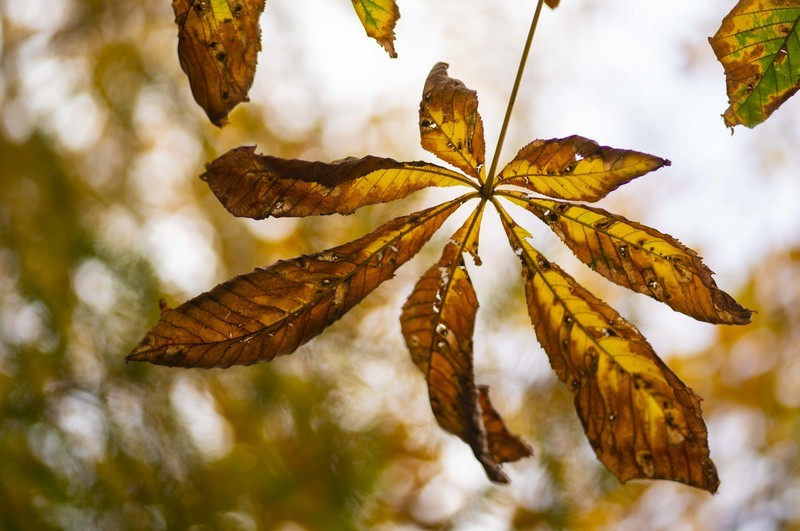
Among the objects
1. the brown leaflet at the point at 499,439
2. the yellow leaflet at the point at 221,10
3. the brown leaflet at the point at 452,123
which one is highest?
Result: the yellow leaflet at the point at 221,10

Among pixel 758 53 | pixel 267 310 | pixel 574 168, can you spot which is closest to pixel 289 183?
pixel 267 310

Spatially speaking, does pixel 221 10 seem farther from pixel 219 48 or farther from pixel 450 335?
pixel 450 335

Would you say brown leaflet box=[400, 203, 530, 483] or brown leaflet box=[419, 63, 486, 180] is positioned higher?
brown leaflet box=[419, 63, 486, 180]

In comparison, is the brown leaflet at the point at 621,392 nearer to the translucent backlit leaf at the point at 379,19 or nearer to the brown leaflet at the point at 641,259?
the brown leaflet at the point at 641,259

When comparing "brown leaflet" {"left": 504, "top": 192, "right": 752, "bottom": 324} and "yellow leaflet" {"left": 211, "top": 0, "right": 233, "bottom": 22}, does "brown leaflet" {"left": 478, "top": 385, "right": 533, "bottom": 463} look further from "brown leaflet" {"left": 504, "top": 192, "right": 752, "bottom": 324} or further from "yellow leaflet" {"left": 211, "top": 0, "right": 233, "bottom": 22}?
"yellow leaflet" {"left": 211, "top": 0, "right": 233, "bottom": 22}

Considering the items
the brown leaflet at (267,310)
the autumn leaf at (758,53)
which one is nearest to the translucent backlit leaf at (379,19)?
the brown leaflet at (267,310)

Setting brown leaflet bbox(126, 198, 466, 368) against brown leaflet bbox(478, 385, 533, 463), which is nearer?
brown leaflet bbox(126, 198, 466, 368)

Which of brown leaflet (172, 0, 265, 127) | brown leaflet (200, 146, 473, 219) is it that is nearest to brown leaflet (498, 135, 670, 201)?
brown leaflet (200, 146, 473, 219)
